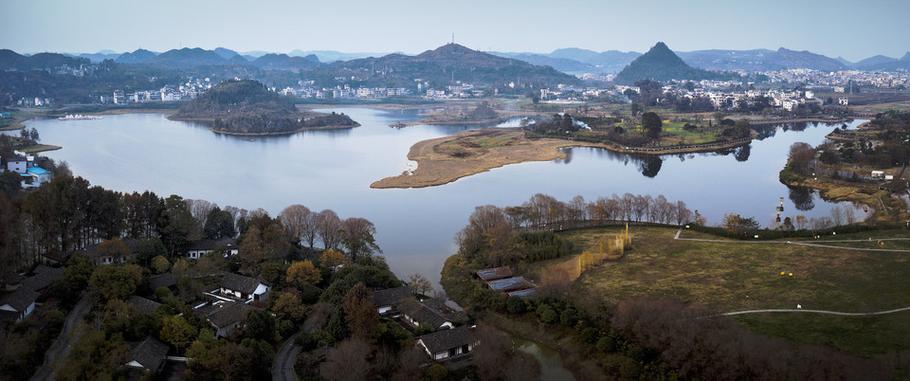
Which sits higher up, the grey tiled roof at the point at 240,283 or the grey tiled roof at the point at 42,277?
the grey tiled roof at the point at 42,277

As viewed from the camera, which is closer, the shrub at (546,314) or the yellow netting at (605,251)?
the shrub at (546,314)

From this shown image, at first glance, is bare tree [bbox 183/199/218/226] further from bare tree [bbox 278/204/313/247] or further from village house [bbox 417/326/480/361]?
village house [bbox 417/326/480/361]

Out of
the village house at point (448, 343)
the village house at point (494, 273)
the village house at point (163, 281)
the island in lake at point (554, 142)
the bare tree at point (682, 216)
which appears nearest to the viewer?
the village house at point (448, 343)

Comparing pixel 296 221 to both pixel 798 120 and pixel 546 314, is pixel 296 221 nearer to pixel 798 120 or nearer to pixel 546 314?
pixel 546 314

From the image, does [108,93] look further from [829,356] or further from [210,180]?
[829,356]

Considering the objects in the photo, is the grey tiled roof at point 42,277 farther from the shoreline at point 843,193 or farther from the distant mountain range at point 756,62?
the distant mountain range at point 756,62

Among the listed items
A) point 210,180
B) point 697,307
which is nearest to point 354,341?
point 697,307

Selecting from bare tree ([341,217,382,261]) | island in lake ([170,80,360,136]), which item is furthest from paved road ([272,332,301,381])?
island in lake ([170,80,360,136])

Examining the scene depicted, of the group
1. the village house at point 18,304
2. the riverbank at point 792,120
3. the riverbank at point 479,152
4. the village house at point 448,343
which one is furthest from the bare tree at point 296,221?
the riverbank at point 792,120
